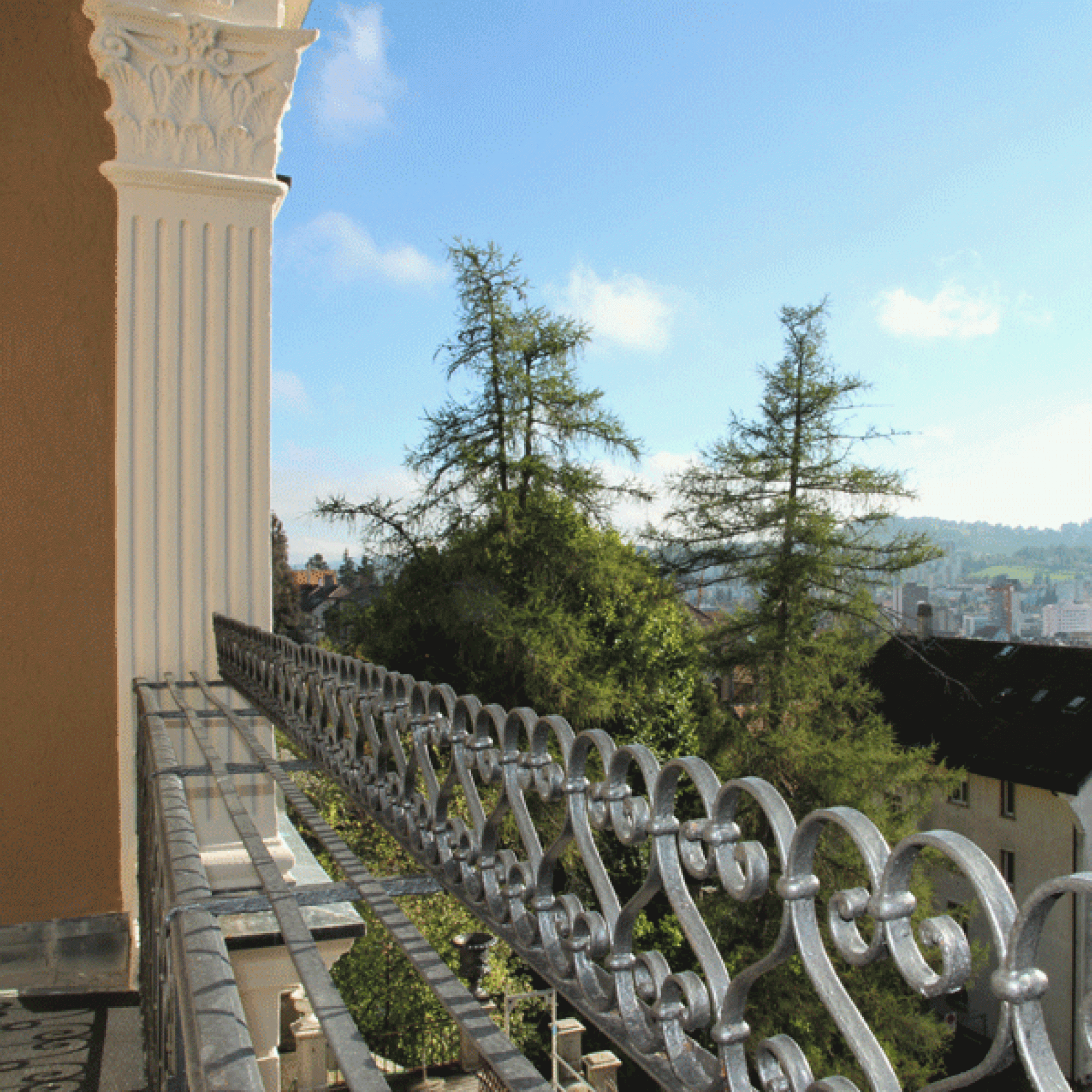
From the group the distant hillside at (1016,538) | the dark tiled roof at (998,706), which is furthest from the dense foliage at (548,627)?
the distant hillside at (1016,538)

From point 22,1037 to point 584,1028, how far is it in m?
13.4

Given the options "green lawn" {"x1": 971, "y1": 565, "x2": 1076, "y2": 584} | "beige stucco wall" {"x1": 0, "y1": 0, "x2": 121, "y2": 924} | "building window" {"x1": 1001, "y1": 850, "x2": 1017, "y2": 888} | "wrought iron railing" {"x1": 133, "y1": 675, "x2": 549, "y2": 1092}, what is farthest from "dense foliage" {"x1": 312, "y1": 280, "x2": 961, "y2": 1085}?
"green lawn" {"x1": 971, "y1": 565, "x2": 1076, "y2": 584}

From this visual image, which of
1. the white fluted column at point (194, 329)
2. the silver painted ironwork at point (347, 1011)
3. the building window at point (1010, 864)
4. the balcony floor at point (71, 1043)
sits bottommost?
the building window at point (1010, 864)

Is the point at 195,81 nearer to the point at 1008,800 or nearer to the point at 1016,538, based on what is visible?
the point at 1008,800

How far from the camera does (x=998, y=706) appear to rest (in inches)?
847

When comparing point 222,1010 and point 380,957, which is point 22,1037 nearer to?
point 222,1010

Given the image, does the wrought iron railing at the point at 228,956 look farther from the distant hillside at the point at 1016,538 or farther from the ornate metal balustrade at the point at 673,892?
the distant hillside at the point at 1016,538

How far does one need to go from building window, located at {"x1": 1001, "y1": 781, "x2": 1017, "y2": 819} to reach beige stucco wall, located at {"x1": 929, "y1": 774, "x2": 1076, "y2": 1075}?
0.06m

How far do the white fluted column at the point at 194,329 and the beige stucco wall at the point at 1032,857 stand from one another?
15930mm

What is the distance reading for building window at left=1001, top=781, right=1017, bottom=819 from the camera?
1981 centimetres

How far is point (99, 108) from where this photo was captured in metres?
3.71

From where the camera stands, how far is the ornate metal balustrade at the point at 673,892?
1.94 ft

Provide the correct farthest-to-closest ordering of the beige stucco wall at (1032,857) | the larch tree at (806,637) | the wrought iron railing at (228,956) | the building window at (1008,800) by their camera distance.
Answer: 1. the building window at (1008,800)
2. the beige stucco wall at (1032,857)
3. the larch tree at (806,637)
4. the wrought iron railing at (228,956)

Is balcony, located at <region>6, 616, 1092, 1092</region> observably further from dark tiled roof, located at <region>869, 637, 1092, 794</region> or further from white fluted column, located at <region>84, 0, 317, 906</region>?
dark tiled roof, located at <region>869, 637, 1092, 794</region>
